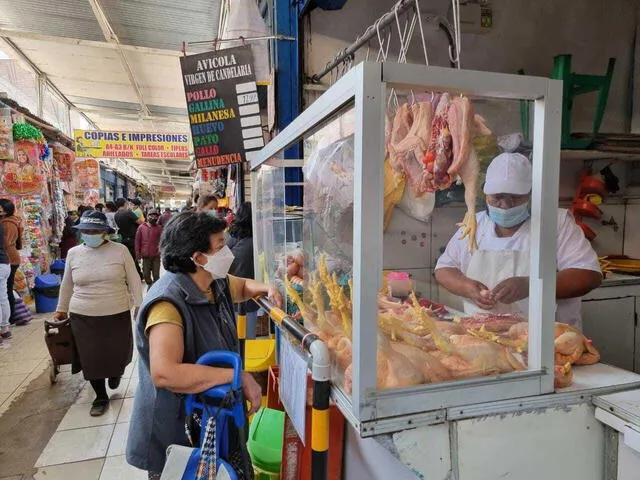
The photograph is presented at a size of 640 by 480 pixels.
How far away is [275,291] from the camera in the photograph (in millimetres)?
2332

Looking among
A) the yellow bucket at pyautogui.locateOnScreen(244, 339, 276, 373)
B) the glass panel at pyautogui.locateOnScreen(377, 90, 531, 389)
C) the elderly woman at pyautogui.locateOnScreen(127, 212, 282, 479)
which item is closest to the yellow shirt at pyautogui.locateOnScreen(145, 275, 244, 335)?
the elderly woman at pyautogui.locateOnScreen(127, 212, 282, 479)

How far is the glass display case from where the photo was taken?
114 centimetres

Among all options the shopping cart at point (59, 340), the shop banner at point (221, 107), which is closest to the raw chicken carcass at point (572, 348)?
the shop banner at point (221, 107)

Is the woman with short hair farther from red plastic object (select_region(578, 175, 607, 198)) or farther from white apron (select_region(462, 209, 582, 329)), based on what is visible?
red plastic object (select_region(578, 175, 607, 198))

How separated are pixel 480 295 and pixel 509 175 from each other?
645mm

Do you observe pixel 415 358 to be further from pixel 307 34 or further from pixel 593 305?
pixel 307 34

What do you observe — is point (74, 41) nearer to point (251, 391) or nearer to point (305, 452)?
point (251, 391)

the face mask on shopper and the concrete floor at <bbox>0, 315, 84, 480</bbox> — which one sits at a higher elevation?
the face mask on shopper

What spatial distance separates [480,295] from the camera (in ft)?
6.35

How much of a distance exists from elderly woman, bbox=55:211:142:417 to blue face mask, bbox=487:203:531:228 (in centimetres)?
310

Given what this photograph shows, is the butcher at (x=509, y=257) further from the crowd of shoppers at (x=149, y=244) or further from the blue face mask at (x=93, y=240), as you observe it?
the crowd of shoppers at (x=149, y=244)

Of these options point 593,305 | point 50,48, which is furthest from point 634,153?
point 50,48

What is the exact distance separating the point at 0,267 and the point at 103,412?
3147 millimetres

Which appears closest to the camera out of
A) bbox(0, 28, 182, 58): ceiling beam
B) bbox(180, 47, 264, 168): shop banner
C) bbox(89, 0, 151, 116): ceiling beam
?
bbox(180, 47, 264, 168): shop banner
